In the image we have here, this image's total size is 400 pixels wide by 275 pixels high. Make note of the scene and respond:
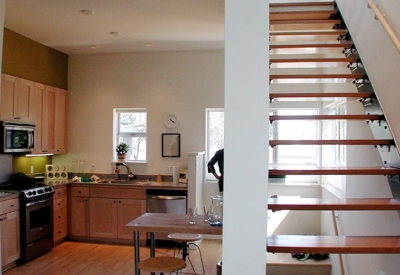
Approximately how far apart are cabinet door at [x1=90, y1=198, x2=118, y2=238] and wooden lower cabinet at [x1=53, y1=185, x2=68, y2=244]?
0.42m

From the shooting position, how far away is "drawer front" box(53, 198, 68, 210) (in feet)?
17.6

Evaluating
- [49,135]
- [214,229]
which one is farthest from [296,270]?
[49,135]

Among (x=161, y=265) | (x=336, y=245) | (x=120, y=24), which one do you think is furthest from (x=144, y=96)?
(x=336, y=245)

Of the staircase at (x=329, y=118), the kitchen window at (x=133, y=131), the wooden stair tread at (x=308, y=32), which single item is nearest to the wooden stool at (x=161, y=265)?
the staircase at (x=329, y=118)

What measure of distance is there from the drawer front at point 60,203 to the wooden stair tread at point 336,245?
13.9 ft

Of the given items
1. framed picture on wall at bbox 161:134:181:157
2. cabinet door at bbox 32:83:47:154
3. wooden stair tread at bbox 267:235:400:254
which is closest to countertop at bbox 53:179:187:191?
framed picture on wall at bbox 161:134:181:157

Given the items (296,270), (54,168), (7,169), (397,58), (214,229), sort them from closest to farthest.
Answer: (397,58) < (214,229) < (296,270) < (7,169) < (54,168)

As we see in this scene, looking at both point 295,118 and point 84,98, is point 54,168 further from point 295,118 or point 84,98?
point 295,118

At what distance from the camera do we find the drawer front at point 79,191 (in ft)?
18.6

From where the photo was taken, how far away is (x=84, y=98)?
6.32 m

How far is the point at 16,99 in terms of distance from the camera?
5016 millimetres

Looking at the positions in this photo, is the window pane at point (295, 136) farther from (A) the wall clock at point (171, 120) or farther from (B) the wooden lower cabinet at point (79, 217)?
(B) the wooden lower cabinet at point (79, 217)

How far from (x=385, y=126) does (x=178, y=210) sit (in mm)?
3383

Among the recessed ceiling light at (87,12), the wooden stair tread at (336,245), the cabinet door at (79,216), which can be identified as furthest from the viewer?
the cabinet door at (79,216)
